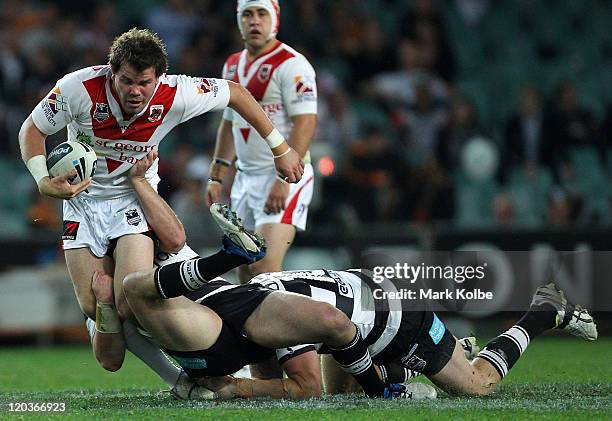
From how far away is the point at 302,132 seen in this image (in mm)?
7816

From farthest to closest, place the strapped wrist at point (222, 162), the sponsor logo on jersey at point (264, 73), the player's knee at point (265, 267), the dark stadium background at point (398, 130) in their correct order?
the dark stadium background at point (398, 130) < the strapped wrist at point (222, 162) < the sponsor logo on jersey at point (264, 73) < the player's knee at point (265, 267)

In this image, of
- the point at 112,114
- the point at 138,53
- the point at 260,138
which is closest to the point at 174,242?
the point at 112,114

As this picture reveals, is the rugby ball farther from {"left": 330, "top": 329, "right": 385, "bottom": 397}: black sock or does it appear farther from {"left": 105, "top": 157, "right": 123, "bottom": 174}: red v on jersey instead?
{"left": 330, "top": 329, "right": 385, "bottom": 397}: black sock

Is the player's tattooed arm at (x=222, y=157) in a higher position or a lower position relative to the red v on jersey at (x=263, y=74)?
lower

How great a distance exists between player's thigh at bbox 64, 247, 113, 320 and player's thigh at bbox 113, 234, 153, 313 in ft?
0.41

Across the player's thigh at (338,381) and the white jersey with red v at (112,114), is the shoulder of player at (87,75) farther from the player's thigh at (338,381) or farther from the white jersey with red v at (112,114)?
the player's thigh at (338,381)

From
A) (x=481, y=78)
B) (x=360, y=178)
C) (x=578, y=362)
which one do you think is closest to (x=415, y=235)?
(x=360, y=178)

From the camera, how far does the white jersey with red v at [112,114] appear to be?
641 centimetres

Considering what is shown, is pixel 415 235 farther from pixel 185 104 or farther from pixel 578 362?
pixel 185 104

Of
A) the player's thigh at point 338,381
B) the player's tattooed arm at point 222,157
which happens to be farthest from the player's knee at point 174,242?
the player's tattooed arm at point 222,157

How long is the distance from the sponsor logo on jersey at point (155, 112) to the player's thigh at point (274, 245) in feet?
5.12

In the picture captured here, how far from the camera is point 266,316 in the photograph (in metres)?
5.87

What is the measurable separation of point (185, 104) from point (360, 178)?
20.7 feet

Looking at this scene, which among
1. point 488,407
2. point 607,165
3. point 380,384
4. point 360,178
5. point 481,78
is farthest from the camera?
point 481,78
